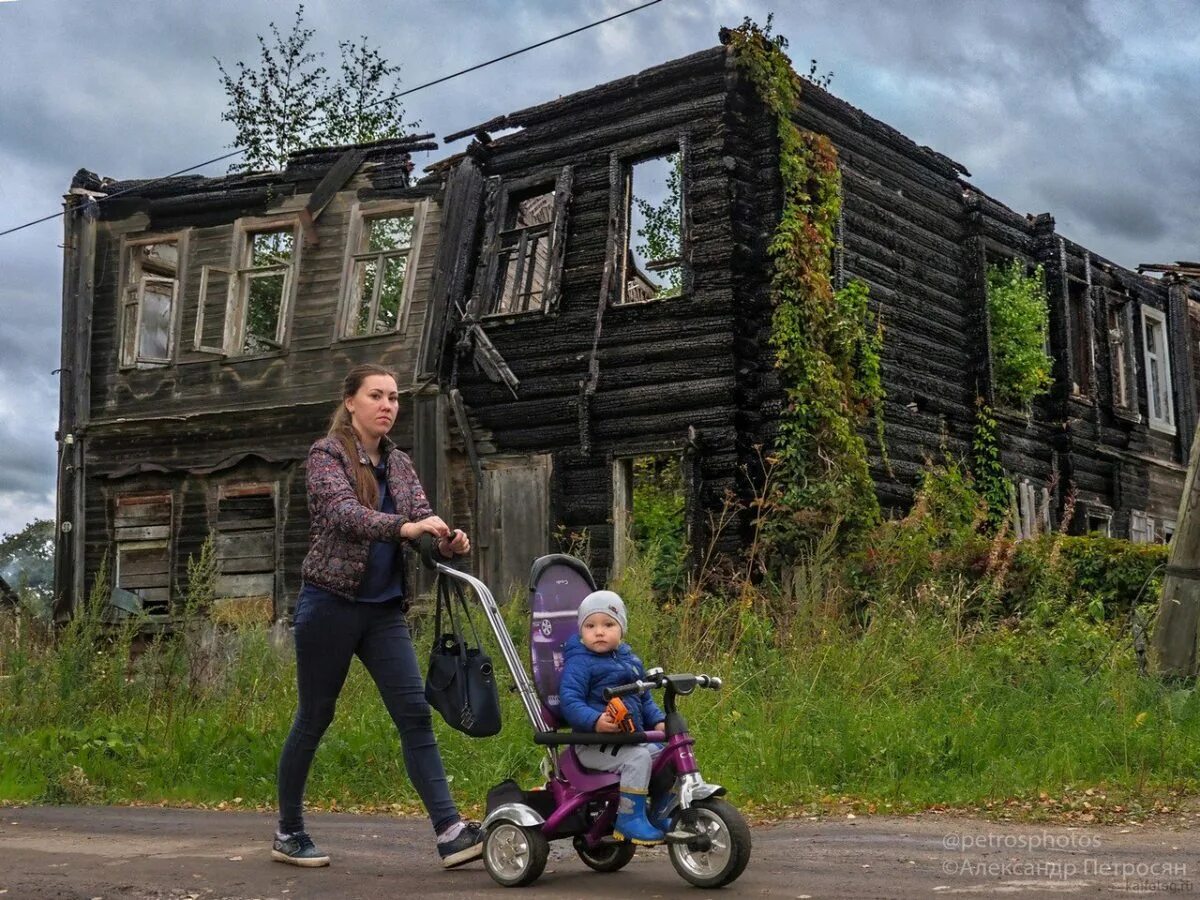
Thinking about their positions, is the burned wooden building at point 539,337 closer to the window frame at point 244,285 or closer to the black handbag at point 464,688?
the window frame at point 244,285

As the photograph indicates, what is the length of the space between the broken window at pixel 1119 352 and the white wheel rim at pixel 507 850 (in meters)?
19.2

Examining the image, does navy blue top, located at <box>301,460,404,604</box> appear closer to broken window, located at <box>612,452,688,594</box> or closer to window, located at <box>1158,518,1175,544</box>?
broken window, located at <box>612,452,688,594</box>

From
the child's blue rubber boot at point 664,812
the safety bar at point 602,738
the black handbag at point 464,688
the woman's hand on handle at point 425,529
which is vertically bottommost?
the child's blue rubber boot at point 664,812

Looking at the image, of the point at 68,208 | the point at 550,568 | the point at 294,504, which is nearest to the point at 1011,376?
the point at 294,504

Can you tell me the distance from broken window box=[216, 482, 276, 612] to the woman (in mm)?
13922

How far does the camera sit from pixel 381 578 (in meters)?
5.49

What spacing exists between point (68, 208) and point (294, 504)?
20.4 ft

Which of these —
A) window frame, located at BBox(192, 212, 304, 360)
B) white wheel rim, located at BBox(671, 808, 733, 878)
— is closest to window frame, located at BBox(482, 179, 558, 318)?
window frame, located at BBox(192, 212, 304, 360)

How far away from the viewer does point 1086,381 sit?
2184 centimetres

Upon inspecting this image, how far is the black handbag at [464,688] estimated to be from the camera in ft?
17.0

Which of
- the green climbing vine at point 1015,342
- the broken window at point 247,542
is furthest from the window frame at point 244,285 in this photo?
the green climbing vine at point 1015,342

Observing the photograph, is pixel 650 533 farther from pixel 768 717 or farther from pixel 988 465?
pixel 768 717

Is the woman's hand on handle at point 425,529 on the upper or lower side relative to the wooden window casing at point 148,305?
lower

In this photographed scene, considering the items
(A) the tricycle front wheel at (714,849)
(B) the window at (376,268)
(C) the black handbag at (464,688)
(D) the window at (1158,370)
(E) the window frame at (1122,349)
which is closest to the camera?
(A) the tricycle front wheel at (714,849)
